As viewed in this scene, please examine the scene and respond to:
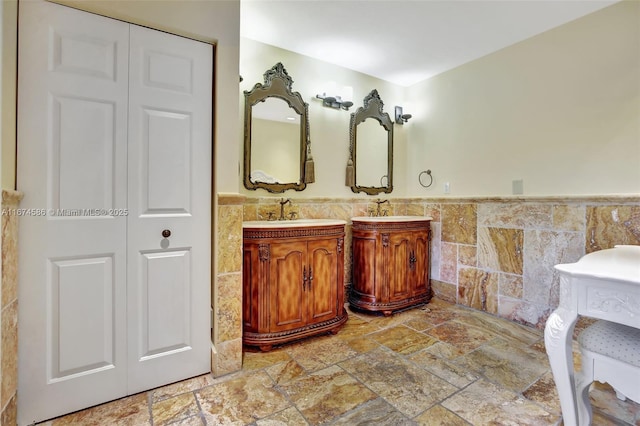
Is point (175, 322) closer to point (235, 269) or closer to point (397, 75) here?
point (235, 269)

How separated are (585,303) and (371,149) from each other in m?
2.45

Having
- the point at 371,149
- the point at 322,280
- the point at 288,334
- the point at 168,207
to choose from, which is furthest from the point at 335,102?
the point at 288,334

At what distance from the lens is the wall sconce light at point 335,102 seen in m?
2.97

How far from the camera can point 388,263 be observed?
2.80m

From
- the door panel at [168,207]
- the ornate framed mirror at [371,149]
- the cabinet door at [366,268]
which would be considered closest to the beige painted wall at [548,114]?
the ornate framed mirror at [371,149]

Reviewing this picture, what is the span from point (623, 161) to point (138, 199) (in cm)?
317

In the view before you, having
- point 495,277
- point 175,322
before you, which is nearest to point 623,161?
point 495,277

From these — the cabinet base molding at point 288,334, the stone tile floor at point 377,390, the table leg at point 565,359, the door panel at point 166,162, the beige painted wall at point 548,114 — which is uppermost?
the beige painted wall at point 548,114

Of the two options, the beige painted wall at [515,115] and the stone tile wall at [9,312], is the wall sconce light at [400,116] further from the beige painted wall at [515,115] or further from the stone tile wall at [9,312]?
the stone tile wall at [9,312]

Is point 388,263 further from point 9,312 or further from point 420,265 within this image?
point 9,312

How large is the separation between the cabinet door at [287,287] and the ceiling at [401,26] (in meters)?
1.75

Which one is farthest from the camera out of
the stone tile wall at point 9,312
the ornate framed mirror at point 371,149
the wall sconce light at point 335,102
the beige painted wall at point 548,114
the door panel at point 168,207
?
the ornate framed mirror at point 371,149

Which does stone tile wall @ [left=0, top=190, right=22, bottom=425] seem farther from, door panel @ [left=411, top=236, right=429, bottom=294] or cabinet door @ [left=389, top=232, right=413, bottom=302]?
door panel @ [left=411, top=236, right=429, bottom=294]

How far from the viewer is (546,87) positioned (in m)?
2.49
